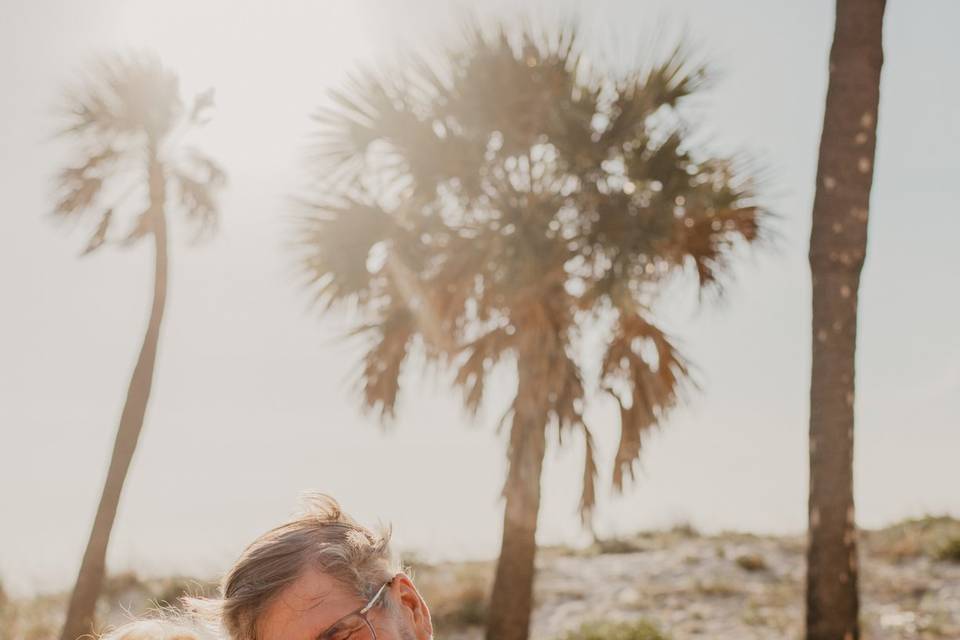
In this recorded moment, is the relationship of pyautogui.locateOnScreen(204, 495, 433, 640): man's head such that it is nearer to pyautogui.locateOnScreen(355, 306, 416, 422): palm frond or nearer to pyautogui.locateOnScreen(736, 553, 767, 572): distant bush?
pyautogui.locateOnScreen(355, 306, 416, 422): palm frond

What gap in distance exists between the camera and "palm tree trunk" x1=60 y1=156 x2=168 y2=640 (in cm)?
1443

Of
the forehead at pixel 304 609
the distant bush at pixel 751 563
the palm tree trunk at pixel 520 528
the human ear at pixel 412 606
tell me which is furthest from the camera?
the distant bush at pixel 751 563

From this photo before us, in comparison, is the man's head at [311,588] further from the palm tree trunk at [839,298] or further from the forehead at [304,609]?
the palm tree trunk at [839,298]

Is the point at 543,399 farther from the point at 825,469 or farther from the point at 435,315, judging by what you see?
the point at 825,469

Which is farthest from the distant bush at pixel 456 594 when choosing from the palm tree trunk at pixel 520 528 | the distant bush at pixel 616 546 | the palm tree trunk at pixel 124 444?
the palm tree trunk at pixel 124 444

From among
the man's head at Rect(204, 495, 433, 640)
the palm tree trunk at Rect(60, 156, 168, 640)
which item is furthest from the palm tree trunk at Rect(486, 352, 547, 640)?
the man's head at Rect(204, 495, 433, 640)

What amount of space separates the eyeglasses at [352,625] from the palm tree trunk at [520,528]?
32.0 ft

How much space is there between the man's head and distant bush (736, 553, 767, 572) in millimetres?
14996

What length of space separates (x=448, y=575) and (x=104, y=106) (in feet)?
35.2

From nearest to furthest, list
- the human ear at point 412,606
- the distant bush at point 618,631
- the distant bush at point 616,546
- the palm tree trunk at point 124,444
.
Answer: the human ear at point 412,606 → the distant bush at point 618,631 → the palm tree trunk at point 124,444 → the distant bush at point 616,546

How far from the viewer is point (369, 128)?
42.5 feet

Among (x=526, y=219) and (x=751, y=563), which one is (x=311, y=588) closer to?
(x=526, y=219)

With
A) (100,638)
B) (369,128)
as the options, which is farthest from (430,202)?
(100,638)

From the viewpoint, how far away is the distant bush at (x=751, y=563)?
53.3 ft
